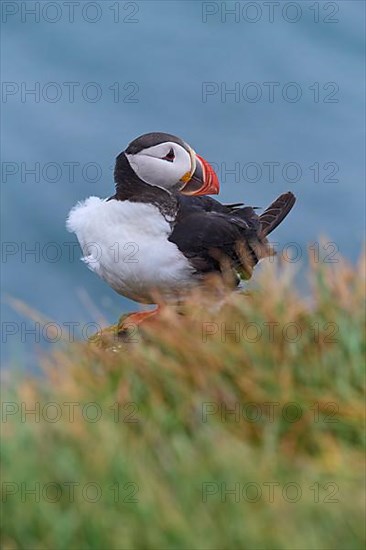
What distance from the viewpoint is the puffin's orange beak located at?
759cm

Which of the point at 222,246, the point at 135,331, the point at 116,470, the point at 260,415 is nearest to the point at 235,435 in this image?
the point at 260,415

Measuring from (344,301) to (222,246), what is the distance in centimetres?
253

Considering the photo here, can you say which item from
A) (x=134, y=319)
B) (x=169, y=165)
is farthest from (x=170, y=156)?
(x=134, y=319)

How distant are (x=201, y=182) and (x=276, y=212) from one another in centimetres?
107

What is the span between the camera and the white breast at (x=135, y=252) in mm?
7176

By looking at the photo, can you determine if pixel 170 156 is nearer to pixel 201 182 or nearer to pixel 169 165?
pixel 169 165

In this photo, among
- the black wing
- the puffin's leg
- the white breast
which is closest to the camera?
the puffin's leg

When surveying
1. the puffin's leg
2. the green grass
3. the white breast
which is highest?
the white breast

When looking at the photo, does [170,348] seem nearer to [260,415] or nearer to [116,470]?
[260,415]

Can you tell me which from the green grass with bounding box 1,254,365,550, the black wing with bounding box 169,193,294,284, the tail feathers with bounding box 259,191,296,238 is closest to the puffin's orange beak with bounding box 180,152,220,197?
the black wing with bounding box 169,193,294,284

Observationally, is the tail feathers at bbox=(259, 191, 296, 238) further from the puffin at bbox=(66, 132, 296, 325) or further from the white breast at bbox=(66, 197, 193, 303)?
the white breast at bbox=(66, 197, 193, 303)

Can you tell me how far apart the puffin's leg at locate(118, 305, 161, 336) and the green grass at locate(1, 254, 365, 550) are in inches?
48.9

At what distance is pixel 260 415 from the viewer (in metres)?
4.65

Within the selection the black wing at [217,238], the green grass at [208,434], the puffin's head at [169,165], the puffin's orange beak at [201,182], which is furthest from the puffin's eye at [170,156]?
the green grass at [208,434]
